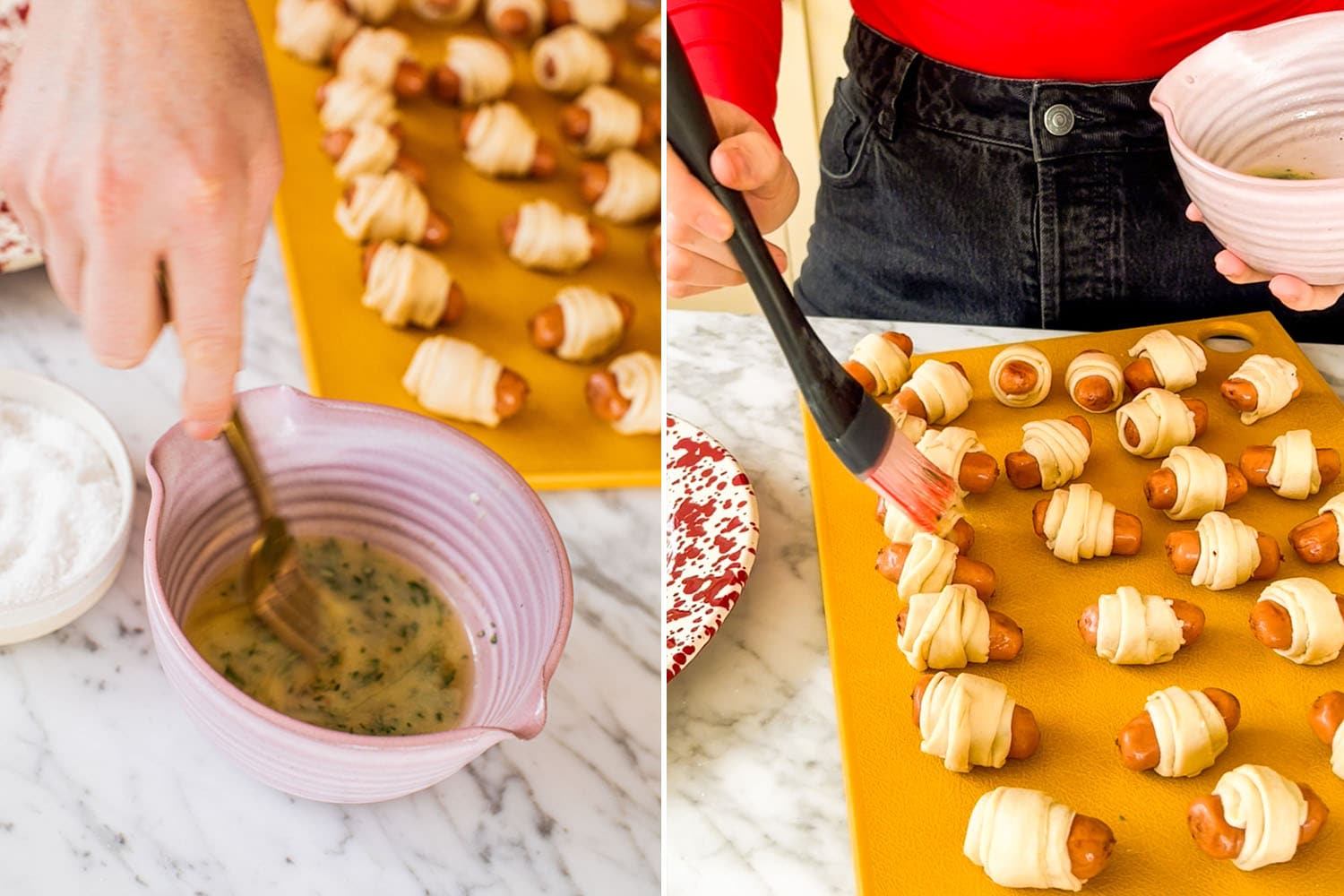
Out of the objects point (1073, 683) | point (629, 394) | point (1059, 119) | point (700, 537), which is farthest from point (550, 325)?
point (1073, 683)

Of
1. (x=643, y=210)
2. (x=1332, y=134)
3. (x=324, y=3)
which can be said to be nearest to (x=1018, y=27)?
(x=1332, y=134)

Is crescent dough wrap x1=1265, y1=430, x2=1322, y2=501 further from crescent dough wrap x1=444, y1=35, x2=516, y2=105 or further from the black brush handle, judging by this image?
crescent dough wrap x1=444, y1=35, x2=516, y2=105

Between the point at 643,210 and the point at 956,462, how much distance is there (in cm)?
63

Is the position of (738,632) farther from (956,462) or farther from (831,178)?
(831,178)

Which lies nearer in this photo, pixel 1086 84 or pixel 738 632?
pixel 738 632

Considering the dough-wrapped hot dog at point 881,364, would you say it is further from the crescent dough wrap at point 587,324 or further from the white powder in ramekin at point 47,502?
the white powder in ramekin at point 47,502

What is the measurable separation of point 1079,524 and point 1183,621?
0.13 meters

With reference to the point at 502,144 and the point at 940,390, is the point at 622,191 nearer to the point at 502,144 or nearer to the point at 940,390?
the point at 502,144

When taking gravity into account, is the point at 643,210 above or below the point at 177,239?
below

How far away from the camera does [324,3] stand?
176cm

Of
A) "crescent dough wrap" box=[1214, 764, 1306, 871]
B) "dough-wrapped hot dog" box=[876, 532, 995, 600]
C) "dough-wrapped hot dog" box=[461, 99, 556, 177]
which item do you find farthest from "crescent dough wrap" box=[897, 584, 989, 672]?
"dough-wrapped hot dog" box=[461, 99, 556, 177]

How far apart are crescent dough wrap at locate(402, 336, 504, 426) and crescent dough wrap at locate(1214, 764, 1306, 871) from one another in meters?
0.83

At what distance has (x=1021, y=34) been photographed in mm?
1290

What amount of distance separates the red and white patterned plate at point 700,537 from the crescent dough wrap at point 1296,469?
1.75 feet
